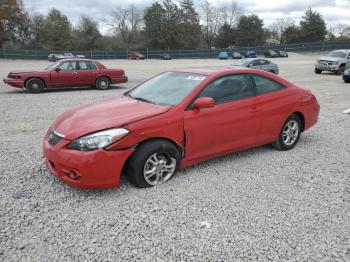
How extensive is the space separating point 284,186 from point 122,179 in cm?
210

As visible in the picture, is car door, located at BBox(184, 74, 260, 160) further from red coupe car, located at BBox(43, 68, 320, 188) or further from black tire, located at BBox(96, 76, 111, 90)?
black tire, located at BBox(96, 76, 111, 90)

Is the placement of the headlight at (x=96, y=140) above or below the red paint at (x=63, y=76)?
below

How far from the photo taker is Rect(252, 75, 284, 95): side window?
545cm

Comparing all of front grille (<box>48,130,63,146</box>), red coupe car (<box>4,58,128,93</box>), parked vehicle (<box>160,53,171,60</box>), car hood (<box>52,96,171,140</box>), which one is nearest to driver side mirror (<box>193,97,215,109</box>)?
car hood (<box>52,96,171,140</box>)

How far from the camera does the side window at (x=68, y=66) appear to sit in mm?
13828

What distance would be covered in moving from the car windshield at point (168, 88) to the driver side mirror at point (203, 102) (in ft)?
0.75

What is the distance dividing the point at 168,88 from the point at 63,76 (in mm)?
9752

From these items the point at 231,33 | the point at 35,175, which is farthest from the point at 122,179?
the point at 231,33

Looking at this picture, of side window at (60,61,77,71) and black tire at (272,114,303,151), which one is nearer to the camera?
black tire at (272,114,303,151)

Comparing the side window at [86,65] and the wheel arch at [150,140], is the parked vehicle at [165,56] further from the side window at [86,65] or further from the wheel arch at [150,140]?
the wheel arch at [150,140]

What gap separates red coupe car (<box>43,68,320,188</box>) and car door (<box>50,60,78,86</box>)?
901cm

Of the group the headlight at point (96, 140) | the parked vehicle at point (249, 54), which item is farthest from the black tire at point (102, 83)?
the parked vehicle at point (249, 54)

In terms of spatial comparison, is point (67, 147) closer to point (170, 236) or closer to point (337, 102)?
point (170, 236)

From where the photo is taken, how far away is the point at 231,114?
495 cm
